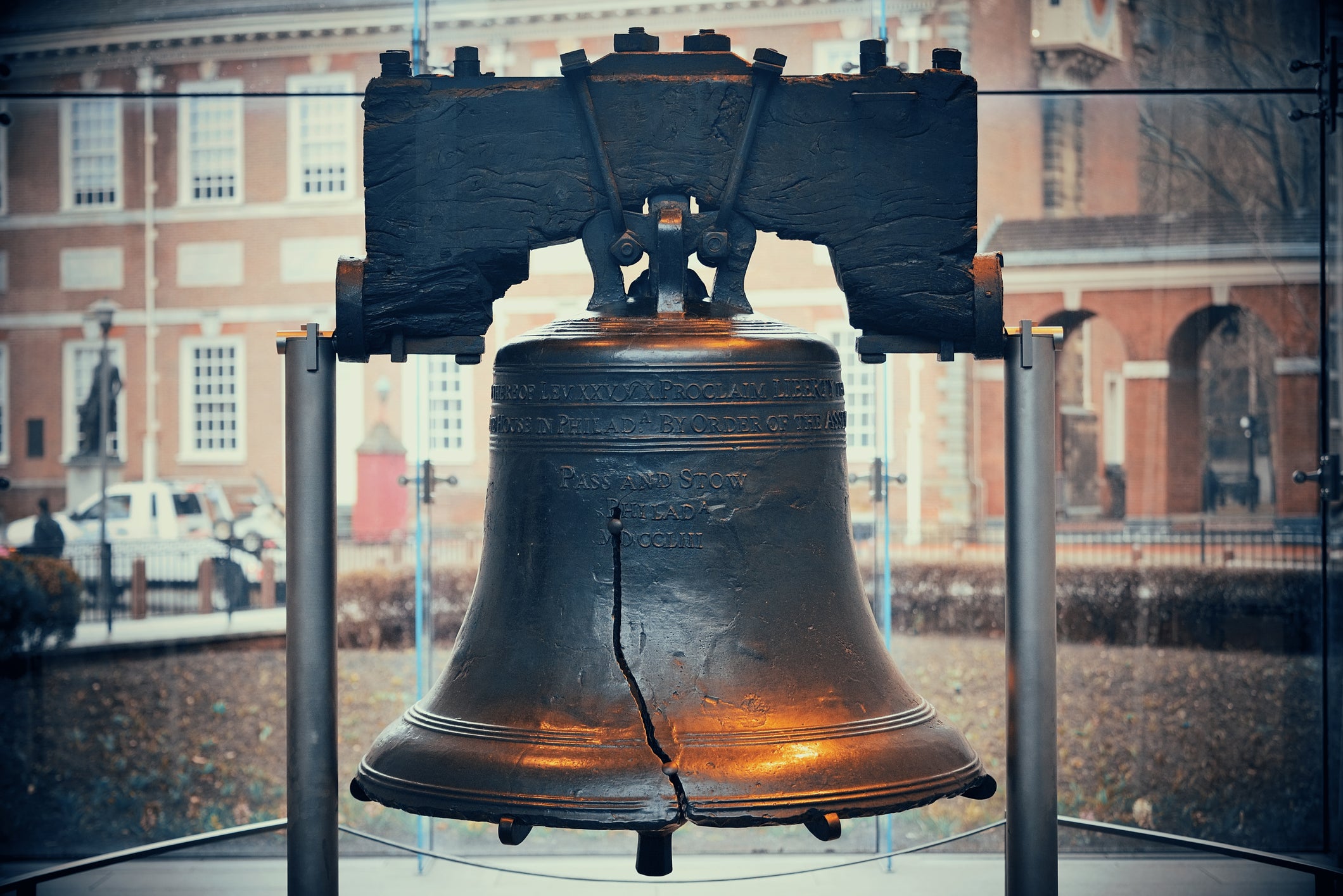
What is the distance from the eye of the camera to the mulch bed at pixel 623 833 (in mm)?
5766

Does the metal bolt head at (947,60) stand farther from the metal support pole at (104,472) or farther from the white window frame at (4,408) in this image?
the white window frame at (4,408)

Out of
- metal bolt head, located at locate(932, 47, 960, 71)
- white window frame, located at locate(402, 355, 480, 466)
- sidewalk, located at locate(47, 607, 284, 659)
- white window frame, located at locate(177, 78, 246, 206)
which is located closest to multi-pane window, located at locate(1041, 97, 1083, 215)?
white window frame, located at locate(402, 355, 480, 466)

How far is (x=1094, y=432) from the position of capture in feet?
20.4

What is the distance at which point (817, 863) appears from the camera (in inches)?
212

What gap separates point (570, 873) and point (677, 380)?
327 centimetres

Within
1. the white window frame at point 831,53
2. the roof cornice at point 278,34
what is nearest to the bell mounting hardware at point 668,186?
the white window frame at point 831,53

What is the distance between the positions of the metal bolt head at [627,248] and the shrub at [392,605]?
356 centimetres

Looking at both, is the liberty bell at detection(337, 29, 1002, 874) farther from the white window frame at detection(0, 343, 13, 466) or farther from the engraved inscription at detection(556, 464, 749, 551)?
the white window frame at detection(0, 343, 13, 466)

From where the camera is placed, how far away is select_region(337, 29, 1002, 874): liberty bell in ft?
7.57

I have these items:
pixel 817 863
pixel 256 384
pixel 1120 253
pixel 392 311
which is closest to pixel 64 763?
pixel 256 384

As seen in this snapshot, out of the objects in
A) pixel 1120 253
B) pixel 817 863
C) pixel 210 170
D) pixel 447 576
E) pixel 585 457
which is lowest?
pixel 817 863

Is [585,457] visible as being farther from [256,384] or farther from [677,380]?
[256,384]

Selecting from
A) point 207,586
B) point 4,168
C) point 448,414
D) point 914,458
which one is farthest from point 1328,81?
point 4,168

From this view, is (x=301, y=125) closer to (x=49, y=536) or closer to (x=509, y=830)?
(x=49, y=536)
